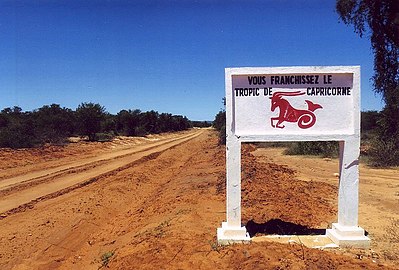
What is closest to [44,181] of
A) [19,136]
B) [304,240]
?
[304,240]

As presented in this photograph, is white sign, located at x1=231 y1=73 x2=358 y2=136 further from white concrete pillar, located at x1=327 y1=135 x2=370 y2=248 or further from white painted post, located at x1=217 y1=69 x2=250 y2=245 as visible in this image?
white concrete pillar, located at x1=327 y1=135 x2=370 y2=248

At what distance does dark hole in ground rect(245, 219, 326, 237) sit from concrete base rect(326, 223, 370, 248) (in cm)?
68

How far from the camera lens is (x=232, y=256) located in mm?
5703

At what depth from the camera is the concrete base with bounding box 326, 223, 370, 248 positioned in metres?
6.12

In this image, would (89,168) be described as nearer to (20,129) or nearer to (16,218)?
(16,218)

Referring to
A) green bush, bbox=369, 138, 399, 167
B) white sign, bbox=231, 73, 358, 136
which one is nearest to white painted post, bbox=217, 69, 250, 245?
white sign, bbox=231, 73, 358, 136

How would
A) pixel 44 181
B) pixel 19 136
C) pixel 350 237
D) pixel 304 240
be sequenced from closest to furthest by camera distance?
1. pixel 350 237
2. pixel 304 240
3. pixel 44 181
4. pixel 19 136

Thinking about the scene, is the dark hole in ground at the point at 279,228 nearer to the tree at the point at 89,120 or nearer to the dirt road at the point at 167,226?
the dirt road at the point at 167,226

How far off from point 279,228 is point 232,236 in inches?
53.9

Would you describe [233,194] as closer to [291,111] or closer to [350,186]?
[291,111]

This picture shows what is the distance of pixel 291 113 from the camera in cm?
639

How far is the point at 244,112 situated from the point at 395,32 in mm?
15365

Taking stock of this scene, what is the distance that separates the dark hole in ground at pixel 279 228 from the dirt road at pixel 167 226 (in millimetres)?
180

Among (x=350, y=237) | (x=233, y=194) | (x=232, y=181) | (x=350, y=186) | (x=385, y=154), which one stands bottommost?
(x=350, y=237)
